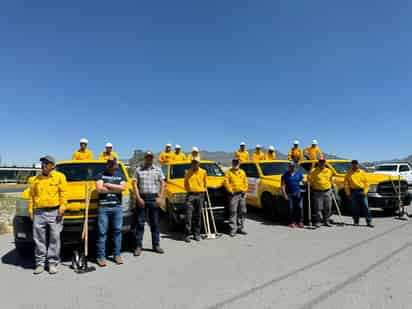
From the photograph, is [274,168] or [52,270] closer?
[52,270]

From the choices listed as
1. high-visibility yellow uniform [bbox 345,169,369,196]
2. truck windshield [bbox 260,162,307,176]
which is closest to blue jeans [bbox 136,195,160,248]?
truck windshield [bbox 260,162,307,176]

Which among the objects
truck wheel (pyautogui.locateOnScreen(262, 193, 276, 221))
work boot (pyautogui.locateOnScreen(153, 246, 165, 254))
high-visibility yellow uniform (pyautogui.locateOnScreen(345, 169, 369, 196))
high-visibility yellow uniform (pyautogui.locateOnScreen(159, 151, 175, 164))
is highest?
high-visibility yellow uniform (pyautogui.locateOnScreen(159, 151, 175, 164))

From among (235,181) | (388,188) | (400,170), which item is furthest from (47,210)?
(400,170)

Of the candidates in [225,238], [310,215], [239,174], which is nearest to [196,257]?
[225,238]

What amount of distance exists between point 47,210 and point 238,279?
3134mm

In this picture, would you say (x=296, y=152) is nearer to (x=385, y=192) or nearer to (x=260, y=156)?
(x=260, y=156)

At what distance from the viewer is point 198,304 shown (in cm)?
326

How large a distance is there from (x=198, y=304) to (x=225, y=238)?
3235mm

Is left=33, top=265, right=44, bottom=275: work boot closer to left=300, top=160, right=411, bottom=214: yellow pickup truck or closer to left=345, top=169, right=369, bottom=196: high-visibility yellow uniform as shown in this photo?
left=345, top=169, right=369, bottom=196: high-visibility yellow uniform

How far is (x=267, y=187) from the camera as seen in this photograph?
8.46 meters

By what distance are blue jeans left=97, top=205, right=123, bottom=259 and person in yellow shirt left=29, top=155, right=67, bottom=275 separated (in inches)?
23.9

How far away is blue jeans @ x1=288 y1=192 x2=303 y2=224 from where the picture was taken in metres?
7.47

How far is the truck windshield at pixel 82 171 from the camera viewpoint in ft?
19.4

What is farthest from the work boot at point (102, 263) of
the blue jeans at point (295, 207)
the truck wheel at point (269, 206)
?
the truck wheel at point (269, 206)
